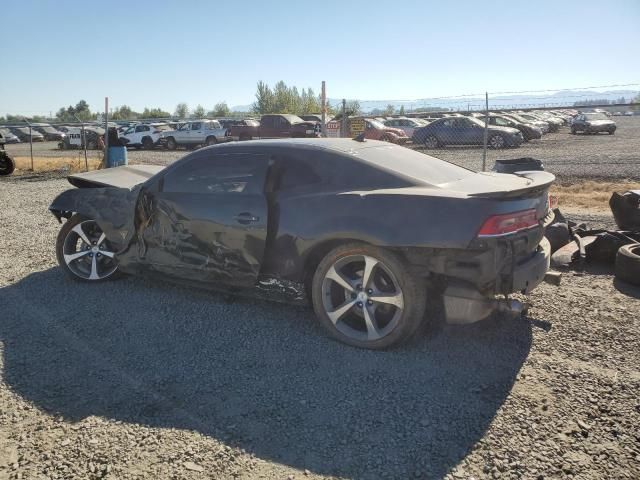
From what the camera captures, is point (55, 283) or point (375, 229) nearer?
point (375, 229)

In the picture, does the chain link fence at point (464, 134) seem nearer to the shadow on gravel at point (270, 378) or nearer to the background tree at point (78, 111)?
the shadow on gravel at point (270, 378)

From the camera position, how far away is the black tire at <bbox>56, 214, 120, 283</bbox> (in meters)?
5.32

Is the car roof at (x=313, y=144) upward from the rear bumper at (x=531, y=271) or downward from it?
upward

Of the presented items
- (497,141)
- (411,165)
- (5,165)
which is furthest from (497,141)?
(411,165)

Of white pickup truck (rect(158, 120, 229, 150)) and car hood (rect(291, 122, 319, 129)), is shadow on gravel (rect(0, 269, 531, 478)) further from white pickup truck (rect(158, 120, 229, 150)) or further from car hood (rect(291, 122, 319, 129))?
white pickup truck (rect(158, 120, 229, 150))

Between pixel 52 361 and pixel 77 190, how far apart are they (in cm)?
227

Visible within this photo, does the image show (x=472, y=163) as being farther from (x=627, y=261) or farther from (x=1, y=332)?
(x=1, y=332)

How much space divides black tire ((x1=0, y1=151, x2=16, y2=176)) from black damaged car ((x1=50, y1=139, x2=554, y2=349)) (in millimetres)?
13294

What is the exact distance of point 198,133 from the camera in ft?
93.8

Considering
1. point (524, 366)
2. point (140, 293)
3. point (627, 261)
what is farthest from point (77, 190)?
point (627, 261)

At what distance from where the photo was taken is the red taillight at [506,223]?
11.0 feet

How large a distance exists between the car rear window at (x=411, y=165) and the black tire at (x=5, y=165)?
15.3 meters

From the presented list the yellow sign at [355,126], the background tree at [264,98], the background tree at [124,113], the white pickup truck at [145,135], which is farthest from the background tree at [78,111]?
the yellow sign at [355,126]

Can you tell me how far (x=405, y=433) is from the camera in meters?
2.82
